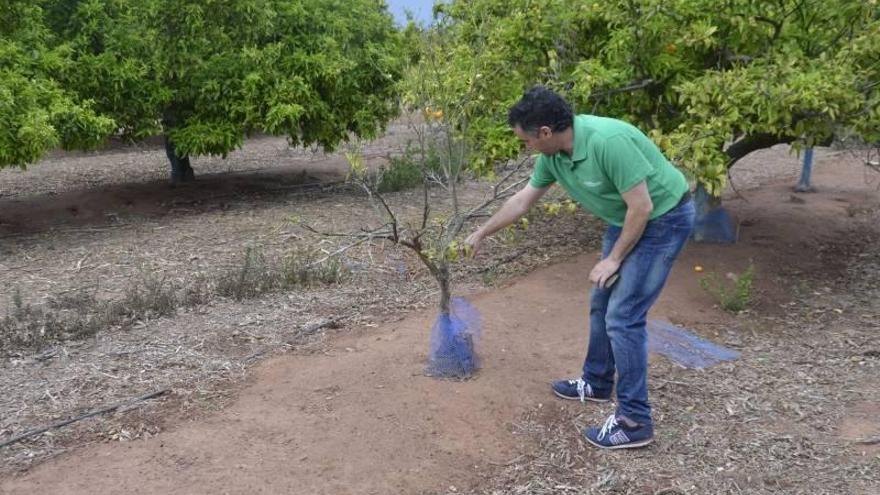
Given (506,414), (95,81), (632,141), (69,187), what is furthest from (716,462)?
(69,187)

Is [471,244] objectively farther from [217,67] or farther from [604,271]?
[217,67]

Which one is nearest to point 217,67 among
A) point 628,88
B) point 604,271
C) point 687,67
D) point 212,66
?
point 212,66

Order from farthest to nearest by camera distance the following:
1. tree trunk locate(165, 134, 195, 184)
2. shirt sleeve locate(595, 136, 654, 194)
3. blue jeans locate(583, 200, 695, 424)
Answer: tree trunk locate(165, 134, 195, 184), blue jeans locate(583, 200, 695, 424), shirt sleeve locate(595, 136, 654, 194)

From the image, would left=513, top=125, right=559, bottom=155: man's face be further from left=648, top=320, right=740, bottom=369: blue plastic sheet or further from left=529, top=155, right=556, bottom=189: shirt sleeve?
left=648, top=320, right=740, bottom=369: blue plastic sheet

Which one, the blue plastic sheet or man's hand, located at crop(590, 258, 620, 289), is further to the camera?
the blue plastic sheet

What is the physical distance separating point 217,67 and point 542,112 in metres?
6.26

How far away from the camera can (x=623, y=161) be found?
3428 millimetres

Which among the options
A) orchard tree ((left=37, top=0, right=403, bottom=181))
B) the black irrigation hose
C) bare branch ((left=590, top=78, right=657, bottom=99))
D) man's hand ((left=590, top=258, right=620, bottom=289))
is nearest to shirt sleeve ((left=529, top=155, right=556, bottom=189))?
man's hand ((left=590, top=258, right=620, bottom=289))

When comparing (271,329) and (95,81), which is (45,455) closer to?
(271,329)

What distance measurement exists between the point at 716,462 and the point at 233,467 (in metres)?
2.08

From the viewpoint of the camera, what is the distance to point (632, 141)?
3484 millimetres

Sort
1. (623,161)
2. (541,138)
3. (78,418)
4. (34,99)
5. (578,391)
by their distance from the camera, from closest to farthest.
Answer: (623,161), (541,138), (78,418), (578,391), (34,99)

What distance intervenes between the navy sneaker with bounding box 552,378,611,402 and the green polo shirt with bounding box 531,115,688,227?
3.05 ft

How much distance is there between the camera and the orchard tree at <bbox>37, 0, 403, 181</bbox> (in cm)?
853
